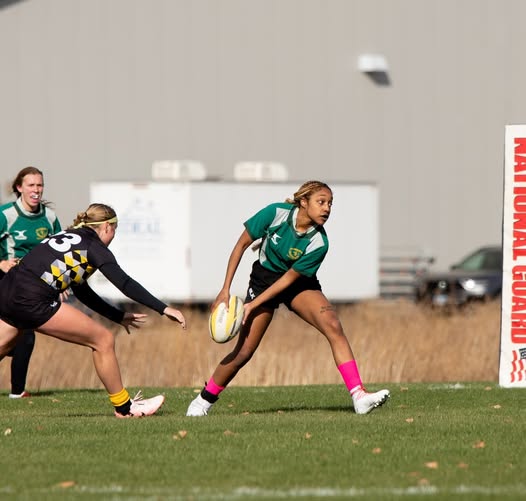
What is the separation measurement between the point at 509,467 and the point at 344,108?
3133cm

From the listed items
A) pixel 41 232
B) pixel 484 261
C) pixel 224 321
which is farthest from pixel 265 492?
pixel 484 261

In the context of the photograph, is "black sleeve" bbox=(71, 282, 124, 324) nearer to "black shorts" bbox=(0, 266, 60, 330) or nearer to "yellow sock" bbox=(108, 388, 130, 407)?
"black shorts" bbox=(0, 266, 60, 330)

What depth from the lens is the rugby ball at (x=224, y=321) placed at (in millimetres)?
11086

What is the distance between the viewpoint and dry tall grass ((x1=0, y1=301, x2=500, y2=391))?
57.0 ft

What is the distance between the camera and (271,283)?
37.4ft

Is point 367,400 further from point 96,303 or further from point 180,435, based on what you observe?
point 96,303

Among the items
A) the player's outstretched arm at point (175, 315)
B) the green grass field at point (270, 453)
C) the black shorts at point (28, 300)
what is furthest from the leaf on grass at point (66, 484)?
the black shorts at point (28, 300)

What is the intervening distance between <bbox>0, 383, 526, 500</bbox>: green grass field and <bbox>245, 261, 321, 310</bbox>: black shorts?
811 millimetres

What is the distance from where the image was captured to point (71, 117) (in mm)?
37281

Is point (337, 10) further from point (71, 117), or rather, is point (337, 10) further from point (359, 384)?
point (359, 384)

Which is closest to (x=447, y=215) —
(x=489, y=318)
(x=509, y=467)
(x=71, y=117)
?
(x=71, y=117)

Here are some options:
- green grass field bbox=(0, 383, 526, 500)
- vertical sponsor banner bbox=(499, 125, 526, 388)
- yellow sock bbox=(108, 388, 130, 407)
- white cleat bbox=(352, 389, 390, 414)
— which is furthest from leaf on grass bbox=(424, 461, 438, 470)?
vertical sponsor banner bbox=(499, 125, 526, 388)

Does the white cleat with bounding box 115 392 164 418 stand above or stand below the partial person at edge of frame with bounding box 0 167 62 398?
below

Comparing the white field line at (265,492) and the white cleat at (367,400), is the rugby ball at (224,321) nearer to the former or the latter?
the white cleat at (367,400)
